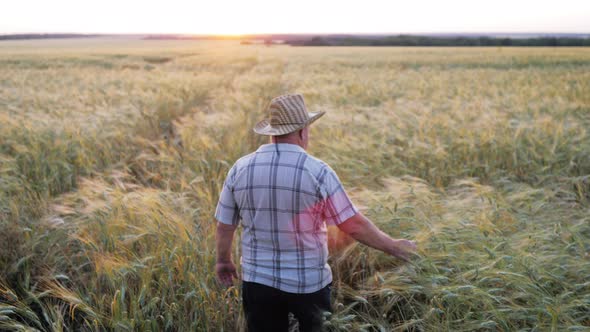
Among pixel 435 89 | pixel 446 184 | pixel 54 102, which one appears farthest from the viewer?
pixel 435 89

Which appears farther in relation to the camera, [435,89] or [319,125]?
[435,89]

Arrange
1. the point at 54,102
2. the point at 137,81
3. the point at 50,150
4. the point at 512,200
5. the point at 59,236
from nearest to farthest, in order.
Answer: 1. the point at 59,236
2. the point at 512,200
3. the point at 50,150
4. the point at 54,102
5. the point at 137,81

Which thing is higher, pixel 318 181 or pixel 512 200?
pixel 318 181

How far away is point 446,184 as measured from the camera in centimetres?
449

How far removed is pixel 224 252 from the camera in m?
2.15

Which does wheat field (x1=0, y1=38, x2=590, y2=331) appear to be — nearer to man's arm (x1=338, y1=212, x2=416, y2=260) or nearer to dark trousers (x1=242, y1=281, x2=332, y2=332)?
dark trousers (x1=242, y1=281, x2=332, y2=332)

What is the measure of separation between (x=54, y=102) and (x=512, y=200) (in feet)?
28.7

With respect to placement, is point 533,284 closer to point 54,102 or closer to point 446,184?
point 446,184

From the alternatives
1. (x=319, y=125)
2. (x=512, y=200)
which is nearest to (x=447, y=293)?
(x=512, y=200)

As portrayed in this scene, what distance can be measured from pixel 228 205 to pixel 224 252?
284 mm

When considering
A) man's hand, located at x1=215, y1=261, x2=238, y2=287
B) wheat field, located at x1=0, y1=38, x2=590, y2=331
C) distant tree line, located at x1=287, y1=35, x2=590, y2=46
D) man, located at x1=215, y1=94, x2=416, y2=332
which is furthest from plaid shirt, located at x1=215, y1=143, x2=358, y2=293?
distant tree line, located at x1=287, y1=35, x2=590, y2=46

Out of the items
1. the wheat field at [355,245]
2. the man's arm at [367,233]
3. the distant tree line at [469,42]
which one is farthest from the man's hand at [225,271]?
the distant tree line at [469,42]

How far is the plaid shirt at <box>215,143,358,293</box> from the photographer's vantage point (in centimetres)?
181

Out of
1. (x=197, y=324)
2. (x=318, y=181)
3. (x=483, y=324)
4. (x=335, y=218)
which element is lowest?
(x=197, y=324)
